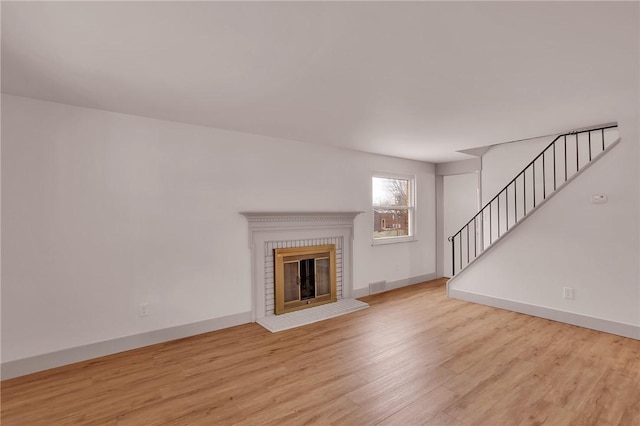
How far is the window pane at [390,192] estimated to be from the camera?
5582mm

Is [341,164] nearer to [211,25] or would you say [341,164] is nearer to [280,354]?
[280,354]

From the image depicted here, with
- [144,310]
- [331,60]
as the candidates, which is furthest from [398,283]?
[331,60]

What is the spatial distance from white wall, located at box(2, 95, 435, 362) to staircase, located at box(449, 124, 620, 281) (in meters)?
3.27

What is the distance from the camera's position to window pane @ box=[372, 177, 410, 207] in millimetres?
5582

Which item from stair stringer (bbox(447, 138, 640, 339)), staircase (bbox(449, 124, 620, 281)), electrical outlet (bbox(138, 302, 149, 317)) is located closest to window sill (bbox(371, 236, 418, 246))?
staircase (bbox(449, 124, 620, 281))

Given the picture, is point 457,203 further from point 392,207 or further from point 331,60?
point 331,60

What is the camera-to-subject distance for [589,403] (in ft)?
7.43

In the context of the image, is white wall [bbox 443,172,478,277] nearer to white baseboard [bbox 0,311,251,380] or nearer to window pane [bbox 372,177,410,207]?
window pane [bbox 372,177,410,207]

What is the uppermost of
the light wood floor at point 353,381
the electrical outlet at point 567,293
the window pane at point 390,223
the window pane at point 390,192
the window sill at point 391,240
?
the window pane at point 390,192

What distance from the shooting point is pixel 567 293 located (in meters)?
3.92

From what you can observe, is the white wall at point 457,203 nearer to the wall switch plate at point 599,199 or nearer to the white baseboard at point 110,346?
the wall switch plate at point 599,199

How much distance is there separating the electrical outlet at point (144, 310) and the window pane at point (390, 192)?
3761mm

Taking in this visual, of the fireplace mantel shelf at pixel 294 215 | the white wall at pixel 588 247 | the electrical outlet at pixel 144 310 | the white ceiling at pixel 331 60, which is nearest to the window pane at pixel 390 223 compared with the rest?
the fireplace mantel shelf at pixel 294 215

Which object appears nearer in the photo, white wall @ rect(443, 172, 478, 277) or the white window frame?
the white window frame
